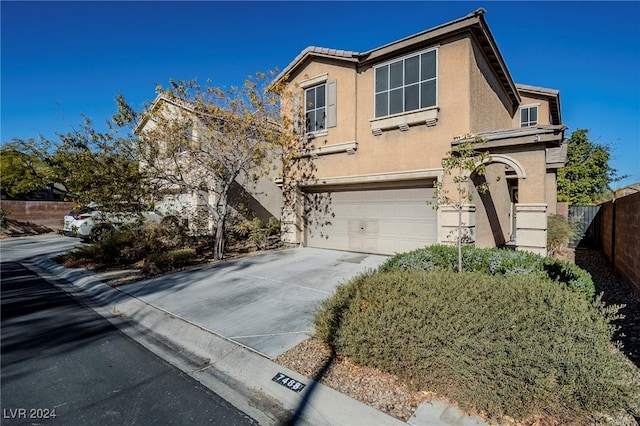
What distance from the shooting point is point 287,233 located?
1253 cm

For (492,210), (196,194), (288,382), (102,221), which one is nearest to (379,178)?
(492,210)

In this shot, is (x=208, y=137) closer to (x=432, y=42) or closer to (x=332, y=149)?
(x=332, y=149)

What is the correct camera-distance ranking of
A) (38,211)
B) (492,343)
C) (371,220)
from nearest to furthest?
(492,343) < (371,220) < (38,211)

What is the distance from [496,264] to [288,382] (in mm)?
4438

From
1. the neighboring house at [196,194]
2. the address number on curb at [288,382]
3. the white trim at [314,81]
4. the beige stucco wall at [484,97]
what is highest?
the white trim at [314,81]

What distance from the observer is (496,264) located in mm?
5742

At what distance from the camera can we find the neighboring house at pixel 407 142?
7.68 metres

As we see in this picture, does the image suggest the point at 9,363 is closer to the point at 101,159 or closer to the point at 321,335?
the point at 321,335

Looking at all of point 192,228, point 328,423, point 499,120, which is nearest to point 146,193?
point 192,228

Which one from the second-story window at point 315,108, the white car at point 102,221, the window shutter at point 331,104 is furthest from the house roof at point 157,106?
the window shutter at point 331,104

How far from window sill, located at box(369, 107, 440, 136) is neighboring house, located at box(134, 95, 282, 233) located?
17.0 ft

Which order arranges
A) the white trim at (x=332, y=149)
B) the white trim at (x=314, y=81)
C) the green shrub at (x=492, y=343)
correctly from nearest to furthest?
the green shrub at (x=492, y=343) → the white trim at (x=332, y=149) → the white trim at (x=314, y=81)

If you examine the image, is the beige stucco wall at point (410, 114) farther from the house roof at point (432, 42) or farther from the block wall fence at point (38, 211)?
the block wall fence at point (38, 211)

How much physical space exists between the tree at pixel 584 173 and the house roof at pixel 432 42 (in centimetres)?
1358
